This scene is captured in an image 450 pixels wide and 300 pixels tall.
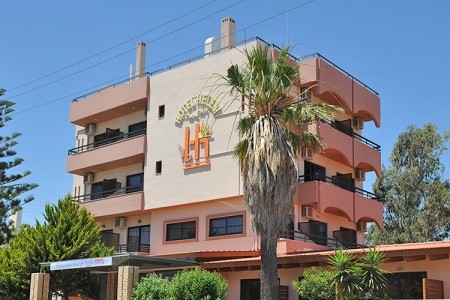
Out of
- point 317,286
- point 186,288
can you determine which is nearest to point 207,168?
point 186,288

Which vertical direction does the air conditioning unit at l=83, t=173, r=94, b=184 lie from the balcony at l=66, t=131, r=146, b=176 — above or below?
below

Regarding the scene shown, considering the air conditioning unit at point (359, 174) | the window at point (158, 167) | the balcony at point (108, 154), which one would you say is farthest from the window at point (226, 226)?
the air conditioning unit at point (359, 174)

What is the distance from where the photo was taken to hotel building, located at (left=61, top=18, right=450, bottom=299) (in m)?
31.0

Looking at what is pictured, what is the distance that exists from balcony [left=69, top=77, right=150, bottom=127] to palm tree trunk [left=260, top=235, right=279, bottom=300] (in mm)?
17666

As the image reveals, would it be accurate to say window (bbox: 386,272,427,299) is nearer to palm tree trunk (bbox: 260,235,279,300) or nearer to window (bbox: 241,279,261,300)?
palm tree trunk (bbox: 260,235,279,300)

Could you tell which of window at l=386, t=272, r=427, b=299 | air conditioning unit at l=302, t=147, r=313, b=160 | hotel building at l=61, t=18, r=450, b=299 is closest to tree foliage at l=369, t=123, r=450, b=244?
hotel building at l=61, t=18, r=450, b=299

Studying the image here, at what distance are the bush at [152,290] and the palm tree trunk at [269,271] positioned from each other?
460 cm

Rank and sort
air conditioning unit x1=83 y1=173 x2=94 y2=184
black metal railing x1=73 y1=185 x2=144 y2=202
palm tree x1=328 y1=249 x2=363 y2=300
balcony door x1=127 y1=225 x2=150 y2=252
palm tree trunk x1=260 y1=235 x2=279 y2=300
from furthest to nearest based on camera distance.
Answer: air conditioning unit x1=83 y1=173 x2=94 y2=184
black metal railing x1=73 y1=185 x2=144 y2=202
balcony door x1=127 y1=225 x2=150 y2=252
palm tree trunk x1=260 y1=235 x2=279 y2=300
palm tree x1=328 y1=249 x2=363 y2=300

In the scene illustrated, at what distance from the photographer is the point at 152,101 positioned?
36.4 metres

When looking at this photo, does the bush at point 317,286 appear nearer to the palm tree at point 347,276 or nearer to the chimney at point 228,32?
the palm tree at point 347,276

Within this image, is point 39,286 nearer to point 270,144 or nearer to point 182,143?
point 182,143

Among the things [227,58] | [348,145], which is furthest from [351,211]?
[227,58]

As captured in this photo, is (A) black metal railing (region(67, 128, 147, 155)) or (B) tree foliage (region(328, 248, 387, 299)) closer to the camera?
(B) tree foliage (region(328, 248, 387, 299))

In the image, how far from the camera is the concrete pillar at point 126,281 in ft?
80.7
